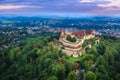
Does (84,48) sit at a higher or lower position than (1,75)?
higher

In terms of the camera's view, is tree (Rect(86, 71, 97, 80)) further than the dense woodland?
No

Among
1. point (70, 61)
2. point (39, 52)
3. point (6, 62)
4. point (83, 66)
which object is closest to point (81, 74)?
point (83, 66)

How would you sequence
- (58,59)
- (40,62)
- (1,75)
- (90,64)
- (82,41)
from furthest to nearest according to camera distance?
(82,41) < (1,75) < (40,62) < (58,59) < (90,64)

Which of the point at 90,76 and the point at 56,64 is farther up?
the point at 56,64

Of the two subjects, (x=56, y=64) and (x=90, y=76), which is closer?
(x=90, y=76)

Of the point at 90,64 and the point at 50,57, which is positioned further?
the point at 50,57

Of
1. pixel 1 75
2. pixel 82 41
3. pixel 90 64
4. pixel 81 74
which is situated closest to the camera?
pixel 81 74

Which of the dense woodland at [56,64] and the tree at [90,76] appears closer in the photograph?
the tree at [90,76]

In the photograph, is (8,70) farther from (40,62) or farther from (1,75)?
(40,62)
